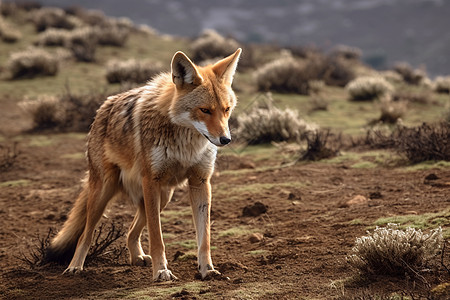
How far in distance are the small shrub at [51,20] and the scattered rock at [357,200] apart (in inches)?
888

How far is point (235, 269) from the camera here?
15.7 feet

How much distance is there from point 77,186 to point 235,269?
4491 millimetres

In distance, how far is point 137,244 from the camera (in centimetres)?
533

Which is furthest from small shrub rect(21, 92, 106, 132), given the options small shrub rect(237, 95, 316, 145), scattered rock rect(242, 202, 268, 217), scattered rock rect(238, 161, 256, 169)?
scattered rock rect(242, 202, 268, 217)

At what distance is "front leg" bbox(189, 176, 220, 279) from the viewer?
183 inches

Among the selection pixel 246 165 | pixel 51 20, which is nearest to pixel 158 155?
pixel 246 165

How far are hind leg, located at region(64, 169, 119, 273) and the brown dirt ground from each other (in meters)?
0.18

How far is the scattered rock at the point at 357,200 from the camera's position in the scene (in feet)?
20.9

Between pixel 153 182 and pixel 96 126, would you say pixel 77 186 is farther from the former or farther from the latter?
pixel 153 182

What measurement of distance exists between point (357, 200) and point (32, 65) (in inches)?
552

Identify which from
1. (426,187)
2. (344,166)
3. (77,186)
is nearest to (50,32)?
(77,186)

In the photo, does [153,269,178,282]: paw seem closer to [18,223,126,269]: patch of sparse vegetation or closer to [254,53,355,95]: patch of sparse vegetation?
[18,223,126,269]: patch of sparse vegetation

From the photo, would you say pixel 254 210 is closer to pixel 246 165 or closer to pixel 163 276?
pixel 163 276

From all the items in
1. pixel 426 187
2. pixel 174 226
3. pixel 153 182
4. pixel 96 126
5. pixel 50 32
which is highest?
pixel 50 32
